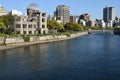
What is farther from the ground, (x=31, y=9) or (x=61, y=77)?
(x=31, y=9)

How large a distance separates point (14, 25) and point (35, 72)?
42725mm

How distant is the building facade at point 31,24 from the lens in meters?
68.7

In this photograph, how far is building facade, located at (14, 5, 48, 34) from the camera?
68688 mm

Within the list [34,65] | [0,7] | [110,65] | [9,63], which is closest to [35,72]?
[34,65]

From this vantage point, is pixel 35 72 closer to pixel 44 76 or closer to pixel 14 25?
pixel 44 76

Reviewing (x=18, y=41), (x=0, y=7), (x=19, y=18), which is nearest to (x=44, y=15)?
(x=19, y=18)

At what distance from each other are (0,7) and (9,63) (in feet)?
264

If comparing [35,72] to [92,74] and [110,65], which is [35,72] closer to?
[92,74]

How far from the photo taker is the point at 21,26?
6888 cm

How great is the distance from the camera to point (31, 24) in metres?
73.7

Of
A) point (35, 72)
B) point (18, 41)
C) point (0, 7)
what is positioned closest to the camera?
point (35, 72)

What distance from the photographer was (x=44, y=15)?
265 ft

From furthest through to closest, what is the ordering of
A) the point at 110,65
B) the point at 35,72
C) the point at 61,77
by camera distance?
the point at 110,65 < the point at 35,72 < the point at 61,77

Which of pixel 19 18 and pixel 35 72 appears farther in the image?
Result: pixel 19 18
